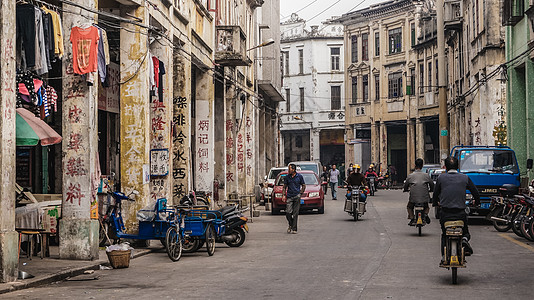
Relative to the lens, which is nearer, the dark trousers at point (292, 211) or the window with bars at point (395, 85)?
the dark trousers at point (292, 211)

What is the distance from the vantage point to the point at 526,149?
3042cm

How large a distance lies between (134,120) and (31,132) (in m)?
4.24

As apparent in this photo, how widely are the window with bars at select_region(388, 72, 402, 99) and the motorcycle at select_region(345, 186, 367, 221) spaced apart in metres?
37.1

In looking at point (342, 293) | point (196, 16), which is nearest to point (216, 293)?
point (342, 293)

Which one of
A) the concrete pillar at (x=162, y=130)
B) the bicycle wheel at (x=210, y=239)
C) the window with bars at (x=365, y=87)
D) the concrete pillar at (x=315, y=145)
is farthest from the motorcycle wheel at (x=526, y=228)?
the concrete pillar at (x=315, y=145)

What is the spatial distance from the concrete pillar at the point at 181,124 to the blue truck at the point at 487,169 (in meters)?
8.07

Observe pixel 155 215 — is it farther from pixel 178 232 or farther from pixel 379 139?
pixel 379 139

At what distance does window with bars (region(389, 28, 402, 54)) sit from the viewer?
59.9 m

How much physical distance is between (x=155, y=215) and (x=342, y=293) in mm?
5979

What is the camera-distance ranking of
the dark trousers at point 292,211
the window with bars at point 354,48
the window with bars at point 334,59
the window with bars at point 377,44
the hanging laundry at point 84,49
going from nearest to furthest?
1. the hanging laundry at point 84,49
2. the dark trousers at point 292,211
3. the window with bars at point 377,44
4. the window with bars at point 354,48
5. the window with bars at point 334,59

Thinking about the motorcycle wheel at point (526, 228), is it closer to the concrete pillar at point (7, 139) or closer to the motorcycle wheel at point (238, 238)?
the motorcycle wheel at point (238, 238)

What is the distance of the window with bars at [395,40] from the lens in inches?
2359

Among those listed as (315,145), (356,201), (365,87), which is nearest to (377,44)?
(365,87)

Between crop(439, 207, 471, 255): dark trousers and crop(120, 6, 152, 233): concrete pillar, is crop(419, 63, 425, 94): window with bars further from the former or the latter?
crop(439, 207, 471, 255): dark trousers
